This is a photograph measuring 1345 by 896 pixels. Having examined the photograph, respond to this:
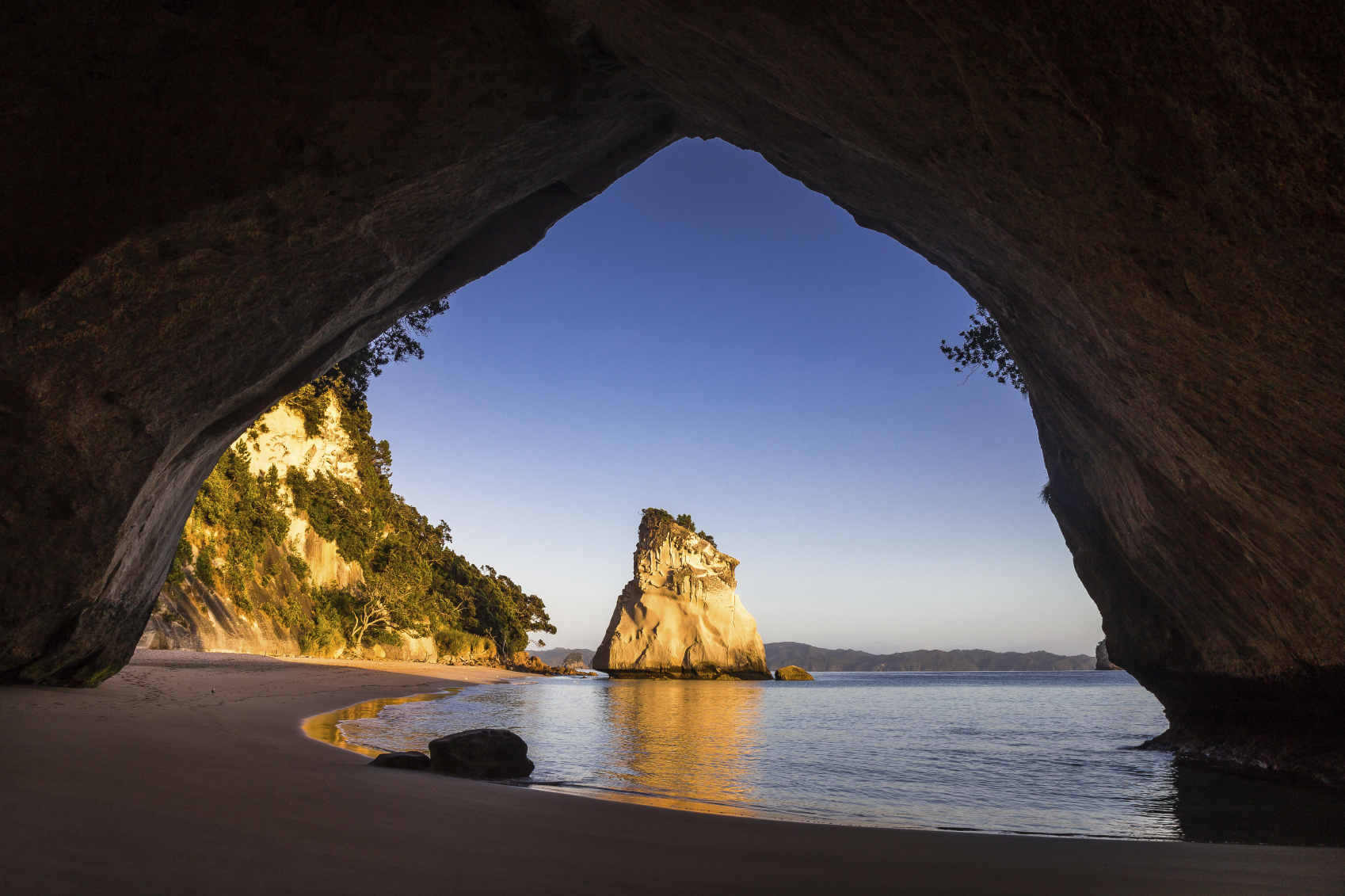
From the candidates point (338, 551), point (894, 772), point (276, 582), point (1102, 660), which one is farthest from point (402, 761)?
Answer: point (1102, 660)

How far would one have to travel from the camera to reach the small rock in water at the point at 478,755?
6.34 meters

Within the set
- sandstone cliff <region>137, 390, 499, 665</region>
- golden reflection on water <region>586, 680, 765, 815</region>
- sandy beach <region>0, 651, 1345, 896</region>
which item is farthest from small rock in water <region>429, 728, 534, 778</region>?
sandstone cliff <region>137, 390, 499, 665</region>

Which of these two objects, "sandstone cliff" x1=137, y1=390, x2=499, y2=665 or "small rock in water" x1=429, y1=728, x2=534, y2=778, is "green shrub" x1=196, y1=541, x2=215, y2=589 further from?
"small rock in water" x1=429, y1=728, x2=534, y2=778

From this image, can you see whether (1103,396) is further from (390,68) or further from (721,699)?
(721,699)

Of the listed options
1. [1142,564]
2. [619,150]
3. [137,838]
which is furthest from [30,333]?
[1142,564]

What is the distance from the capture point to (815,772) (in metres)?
8.67

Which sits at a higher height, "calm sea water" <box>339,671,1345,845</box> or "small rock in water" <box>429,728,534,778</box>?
"small rock in water" <box>429,728,534,778</box>

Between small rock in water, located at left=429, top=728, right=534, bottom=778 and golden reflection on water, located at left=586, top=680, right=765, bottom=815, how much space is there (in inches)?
44.2

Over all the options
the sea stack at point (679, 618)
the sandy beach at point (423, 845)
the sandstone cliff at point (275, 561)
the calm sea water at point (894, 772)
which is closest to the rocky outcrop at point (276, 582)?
the sandstone cliff at point (275, 561)

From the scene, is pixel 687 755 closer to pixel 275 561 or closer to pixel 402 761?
pixel 402 761

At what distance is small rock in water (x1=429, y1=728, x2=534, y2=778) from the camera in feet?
20.8

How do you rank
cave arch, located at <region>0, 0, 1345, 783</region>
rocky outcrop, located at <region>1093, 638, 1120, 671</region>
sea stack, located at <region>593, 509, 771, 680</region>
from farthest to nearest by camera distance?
1. rocky outcrop, located at <region>1093, 638, 1120, 671</region>
2. sea stack, located at <region>593, 509, 771, 680</region>
3. cave arch, located at <region>0, 0, 1345, 783</region>

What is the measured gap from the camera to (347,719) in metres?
11.5

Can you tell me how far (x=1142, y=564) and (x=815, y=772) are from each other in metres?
5.47
